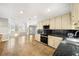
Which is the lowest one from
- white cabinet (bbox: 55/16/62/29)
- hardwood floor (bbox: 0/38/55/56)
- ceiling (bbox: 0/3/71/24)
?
hardwood floor (bbox: 0/38/55/56)

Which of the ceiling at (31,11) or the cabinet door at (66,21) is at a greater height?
the ceiling at (31,11)

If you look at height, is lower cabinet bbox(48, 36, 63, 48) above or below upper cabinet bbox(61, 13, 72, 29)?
below

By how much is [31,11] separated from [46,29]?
16.5 inches

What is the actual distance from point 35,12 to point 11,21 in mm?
447

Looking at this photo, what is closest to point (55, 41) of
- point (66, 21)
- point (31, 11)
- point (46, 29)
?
point (46, 29)

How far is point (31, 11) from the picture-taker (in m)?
1.82

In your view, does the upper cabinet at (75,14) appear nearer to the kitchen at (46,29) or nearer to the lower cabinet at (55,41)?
the kitchen at (46,29)

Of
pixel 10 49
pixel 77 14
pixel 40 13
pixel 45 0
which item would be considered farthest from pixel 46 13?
pixel 10 49

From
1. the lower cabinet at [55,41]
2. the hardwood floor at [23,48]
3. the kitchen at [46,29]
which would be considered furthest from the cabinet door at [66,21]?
the hardwood floor at [23,48]

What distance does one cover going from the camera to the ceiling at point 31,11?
1784 mm

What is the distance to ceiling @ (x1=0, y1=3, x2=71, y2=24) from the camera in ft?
5.85

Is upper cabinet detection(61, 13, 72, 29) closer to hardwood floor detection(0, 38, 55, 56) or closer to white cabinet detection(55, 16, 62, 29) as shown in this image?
white cabinet detection(55, 16, 62, 29)

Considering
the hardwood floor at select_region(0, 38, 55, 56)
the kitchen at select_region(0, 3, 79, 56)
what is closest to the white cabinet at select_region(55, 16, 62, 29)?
the kitchen at select_region(0, 3, 79, 56)

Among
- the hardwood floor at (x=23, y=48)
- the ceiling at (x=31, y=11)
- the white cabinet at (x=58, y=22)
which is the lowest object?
the hardwood floor at (x=23, y=48)
